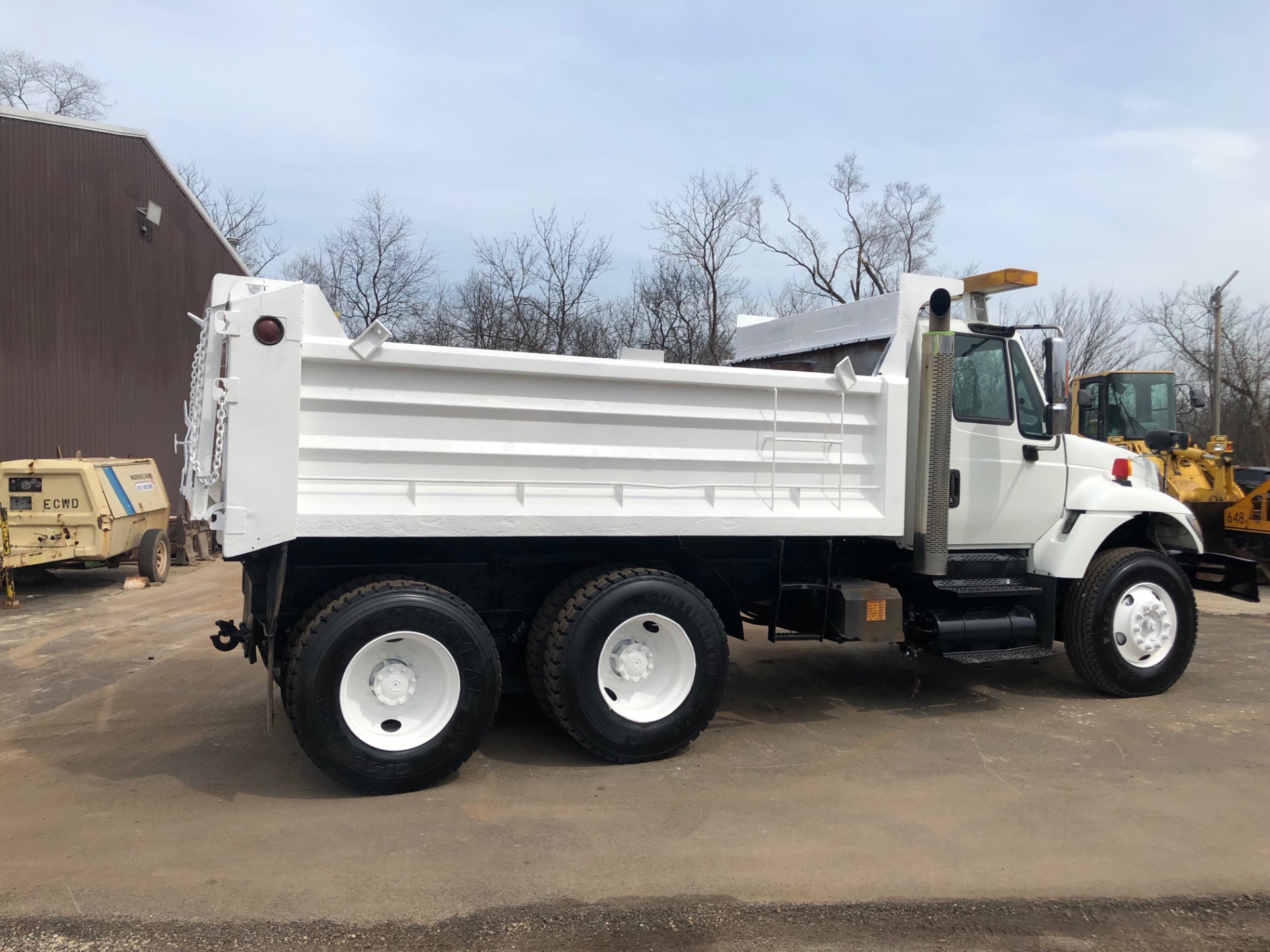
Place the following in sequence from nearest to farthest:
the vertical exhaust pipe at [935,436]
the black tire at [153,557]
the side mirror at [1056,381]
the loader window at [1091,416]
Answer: the vertical exhaust pipe at [935,436]
the side mirror at [1056,381]
the black tire at [153,557]
the loader window at [1091,416]

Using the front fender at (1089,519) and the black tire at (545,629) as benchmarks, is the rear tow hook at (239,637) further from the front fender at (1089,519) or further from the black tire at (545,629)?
the front fender at (1089,519)

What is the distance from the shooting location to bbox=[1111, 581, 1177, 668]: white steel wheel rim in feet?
20.8

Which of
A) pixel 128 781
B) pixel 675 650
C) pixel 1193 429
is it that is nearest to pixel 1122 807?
pixel 675 650

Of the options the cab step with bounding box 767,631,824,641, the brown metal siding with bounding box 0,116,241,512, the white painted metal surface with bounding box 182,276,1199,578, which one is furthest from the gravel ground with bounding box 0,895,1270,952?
the brown metal siding with bounding box 0,116,241,512

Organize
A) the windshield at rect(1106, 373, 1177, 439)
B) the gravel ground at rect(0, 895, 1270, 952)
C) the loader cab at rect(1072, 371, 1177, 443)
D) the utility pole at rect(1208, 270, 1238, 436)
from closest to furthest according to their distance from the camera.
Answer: the gravel ground at rect(0, 895, 1270, 952) → the loader cab at rect(1072, 371, 1177, 443) → the windshield at rect(1106, 373, 1177, 439) → the utility pole at rect(1208, 270, 1238, 436)

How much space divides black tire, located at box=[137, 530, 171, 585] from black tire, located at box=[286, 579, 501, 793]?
344 inches

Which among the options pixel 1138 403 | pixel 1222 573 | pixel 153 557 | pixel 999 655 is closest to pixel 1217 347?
pixel 1138 403

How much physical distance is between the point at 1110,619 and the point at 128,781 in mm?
6249

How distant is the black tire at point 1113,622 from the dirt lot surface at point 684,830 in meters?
0.19

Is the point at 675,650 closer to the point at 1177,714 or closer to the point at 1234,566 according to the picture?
the point at 1177,714

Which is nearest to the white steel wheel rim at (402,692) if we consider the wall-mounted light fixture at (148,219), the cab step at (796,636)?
the cab step at (796,636)

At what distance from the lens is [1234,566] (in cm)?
711

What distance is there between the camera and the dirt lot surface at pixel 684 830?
3.36 meters

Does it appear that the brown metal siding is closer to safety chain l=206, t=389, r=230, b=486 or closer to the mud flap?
safety chain l=206, t=389, r=230, b=486
